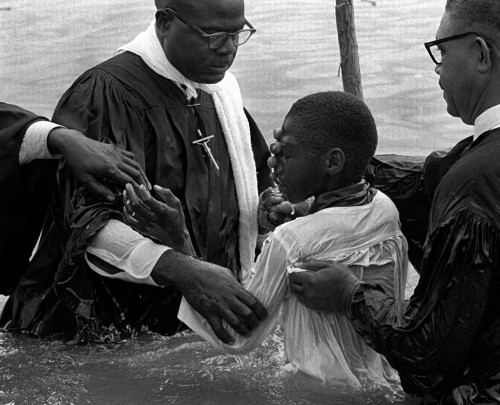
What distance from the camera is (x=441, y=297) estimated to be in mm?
3518

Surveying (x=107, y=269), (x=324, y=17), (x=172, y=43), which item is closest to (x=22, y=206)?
(x=107, y=269)

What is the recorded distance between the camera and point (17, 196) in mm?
5199

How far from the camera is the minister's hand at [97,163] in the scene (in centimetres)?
467

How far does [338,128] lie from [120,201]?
1.19 m

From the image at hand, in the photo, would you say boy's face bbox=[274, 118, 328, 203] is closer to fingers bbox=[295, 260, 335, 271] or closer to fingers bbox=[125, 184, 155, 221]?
fingers bbox=[295, 260, 335, 271]

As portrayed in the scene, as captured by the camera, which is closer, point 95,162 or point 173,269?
point 173,269

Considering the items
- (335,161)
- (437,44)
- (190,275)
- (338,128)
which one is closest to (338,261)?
(335,161)

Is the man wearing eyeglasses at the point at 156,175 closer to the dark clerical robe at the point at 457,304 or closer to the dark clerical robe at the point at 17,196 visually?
the dark clerical robe at the point at 17,196

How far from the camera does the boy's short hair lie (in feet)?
13.5

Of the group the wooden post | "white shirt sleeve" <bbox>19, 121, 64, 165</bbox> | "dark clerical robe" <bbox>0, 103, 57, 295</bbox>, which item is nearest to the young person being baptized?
"white shirt sleeve" <bbox>19, 121, 64, 165</bbox>

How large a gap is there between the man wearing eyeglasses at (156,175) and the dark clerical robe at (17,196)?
0.13 metres

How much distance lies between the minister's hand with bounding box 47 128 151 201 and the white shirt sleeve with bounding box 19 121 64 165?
0.54 feet

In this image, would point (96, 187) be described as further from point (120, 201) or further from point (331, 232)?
point (331, 232)

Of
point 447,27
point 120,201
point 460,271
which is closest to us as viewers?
point 460,271
